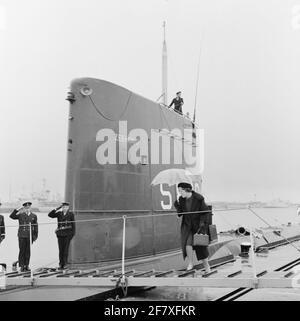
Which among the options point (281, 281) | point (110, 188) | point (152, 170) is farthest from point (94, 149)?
point (281, 281)

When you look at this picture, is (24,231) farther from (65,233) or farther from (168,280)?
(168,280)

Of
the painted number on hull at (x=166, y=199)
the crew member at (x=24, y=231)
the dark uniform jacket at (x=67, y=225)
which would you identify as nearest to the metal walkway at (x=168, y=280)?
the dark uniform jacket at (x=67, y=225)

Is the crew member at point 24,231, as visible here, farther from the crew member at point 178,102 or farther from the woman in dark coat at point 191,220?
the crew member at point 178,102

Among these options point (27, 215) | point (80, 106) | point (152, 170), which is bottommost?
point (27, 215)

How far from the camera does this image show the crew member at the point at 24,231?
887 centimetres

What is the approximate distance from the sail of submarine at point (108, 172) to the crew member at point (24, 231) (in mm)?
1385

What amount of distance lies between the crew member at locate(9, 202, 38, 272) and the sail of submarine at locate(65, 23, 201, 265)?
138 cm

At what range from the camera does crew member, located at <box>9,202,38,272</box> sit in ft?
29.1

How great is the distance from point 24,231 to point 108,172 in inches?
93.4

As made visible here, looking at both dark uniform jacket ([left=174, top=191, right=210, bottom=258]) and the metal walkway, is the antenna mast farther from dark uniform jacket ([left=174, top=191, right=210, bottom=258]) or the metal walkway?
the metal walkway

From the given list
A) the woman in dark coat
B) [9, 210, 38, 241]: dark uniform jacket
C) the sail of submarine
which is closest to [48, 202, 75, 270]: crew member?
the sail of submarine

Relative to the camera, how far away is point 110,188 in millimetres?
8156

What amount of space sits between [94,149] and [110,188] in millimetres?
758
